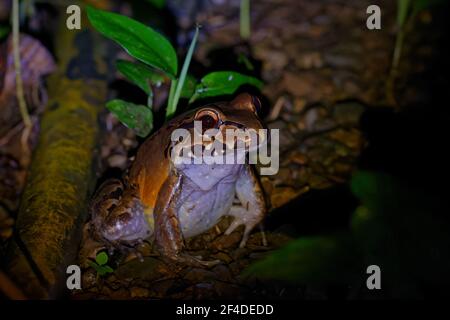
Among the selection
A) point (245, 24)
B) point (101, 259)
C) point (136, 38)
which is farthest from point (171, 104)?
point (245, 24)

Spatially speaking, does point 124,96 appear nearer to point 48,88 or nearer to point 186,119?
point 48,88

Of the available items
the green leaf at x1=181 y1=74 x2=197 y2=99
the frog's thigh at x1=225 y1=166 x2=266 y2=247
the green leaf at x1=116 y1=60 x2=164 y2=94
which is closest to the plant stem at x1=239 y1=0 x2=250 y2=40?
the green leaf at x1=181 y1=74 x2=197 y2=99

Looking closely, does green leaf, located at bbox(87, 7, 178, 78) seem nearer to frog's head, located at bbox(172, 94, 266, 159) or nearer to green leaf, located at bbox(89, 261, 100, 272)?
frog's head, located at bbox(172, 94, 266, 159)

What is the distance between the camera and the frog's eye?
3.36 m

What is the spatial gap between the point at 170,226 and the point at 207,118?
1002 mm

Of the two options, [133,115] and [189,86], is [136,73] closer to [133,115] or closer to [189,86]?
[133,115]

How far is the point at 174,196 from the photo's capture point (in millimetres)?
3766

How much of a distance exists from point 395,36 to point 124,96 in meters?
3.97

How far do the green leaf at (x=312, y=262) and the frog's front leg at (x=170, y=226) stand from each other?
1.48m

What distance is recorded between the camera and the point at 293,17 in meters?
6.69

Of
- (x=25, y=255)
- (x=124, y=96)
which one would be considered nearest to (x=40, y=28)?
(x=124, y=96)

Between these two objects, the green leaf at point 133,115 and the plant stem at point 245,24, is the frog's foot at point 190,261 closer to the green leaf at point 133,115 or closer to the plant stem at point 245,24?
the green leaf at point 133,115

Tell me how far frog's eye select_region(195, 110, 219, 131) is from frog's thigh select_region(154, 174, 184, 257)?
60 centimetres

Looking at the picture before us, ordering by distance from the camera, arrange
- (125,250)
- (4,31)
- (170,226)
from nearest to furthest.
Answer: (170,226) < (125,250) < (4,31)
